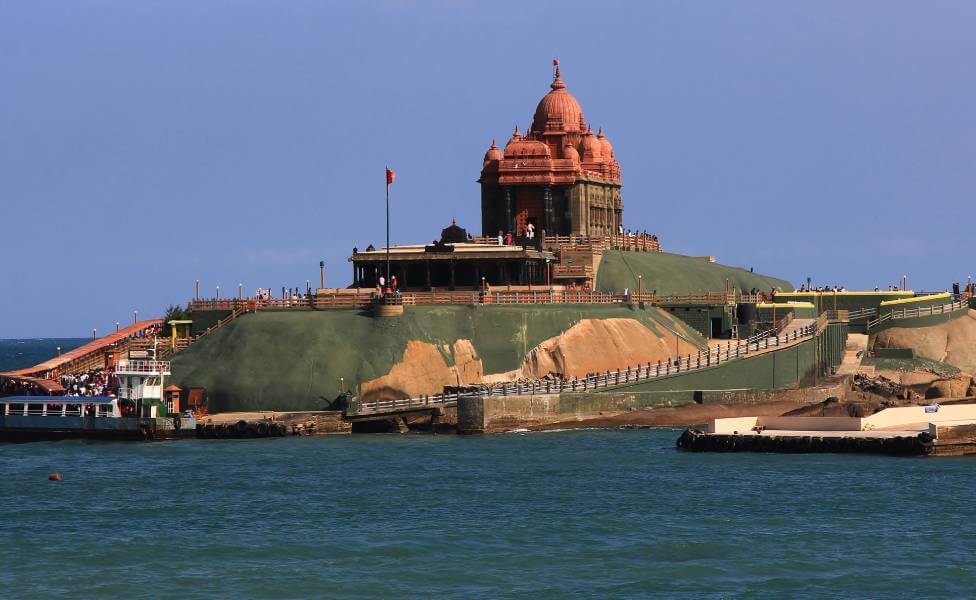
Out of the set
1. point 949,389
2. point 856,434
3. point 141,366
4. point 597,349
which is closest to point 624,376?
point 597,349

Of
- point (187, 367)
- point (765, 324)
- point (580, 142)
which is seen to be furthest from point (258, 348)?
point (580, 142)

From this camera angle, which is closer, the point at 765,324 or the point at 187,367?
the point at 187,367

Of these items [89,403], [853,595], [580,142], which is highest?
[580,142]

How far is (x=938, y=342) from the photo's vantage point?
13625 centimetres

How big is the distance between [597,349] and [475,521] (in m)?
42.2

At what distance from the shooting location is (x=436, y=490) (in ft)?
265

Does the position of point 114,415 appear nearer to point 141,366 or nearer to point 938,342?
point 141,366

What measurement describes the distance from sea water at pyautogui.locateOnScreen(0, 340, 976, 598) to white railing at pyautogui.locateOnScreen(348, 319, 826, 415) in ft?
18.6

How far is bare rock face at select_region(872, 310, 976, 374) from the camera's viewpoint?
442 ft

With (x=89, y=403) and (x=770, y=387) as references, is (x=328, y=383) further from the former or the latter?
(x=770, y=387)

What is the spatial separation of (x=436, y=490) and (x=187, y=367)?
3004 centimetres

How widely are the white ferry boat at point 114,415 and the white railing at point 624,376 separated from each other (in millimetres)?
10372

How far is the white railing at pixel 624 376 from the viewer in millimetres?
103875

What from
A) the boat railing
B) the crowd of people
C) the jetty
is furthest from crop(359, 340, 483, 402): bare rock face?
the jetty
